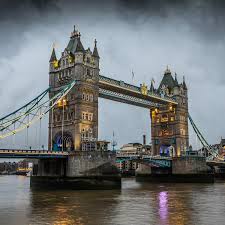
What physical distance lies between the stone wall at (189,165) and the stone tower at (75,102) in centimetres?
2208

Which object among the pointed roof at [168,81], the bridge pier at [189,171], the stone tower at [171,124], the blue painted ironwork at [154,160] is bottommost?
the bridge pier at [189,171]

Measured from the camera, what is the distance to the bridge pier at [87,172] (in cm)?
4800

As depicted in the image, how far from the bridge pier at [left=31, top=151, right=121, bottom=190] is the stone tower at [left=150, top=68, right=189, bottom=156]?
105 feet

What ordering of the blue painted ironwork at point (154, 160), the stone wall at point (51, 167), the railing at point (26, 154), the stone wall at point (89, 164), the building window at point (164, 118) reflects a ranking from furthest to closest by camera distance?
the building window at point (164, 118) < the blue painted ironwork at point (154, 160) < the stone wall at point (51, 167) < the stone wall at point (89, 164) < the railing at point (26, 154)

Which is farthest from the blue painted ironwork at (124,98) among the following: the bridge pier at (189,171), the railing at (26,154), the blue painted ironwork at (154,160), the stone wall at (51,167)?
the railing at (26,154)

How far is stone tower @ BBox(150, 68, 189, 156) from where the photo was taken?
7962cm

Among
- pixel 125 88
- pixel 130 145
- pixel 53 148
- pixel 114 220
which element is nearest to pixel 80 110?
pixel 53 148

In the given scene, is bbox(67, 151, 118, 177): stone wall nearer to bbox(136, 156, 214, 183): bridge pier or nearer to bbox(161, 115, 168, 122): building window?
bbox(136, 156, 214, 183): bridge pier

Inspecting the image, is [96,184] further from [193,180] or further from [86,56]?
[193,180]

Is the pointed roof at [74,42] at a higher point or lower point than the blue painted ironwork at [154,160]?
higher

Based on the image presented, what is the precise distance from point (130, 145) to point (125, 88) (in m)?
85.7

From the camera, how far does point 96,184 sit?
47.7 metres

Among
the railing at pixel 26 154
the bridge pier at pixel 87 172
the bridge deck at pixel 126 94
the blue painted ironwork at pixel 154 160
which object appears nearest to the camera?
the railing at pixel 26 154

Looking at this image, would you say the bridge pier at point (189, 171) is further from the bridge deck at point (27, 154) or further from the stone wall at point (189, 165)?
the bridge deck at point (27, 154)
